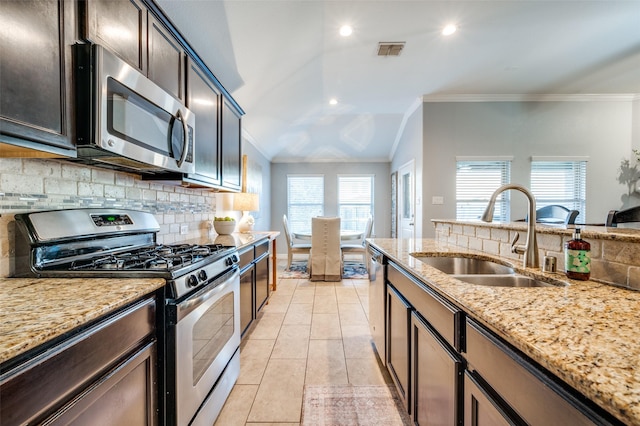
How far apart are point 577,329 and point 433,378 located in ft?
2.05

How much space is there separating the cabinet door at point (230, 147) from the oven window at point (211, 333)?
1331mm

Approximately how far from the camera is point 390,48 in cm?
298

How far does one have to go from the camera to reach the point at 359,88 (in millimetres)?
4000

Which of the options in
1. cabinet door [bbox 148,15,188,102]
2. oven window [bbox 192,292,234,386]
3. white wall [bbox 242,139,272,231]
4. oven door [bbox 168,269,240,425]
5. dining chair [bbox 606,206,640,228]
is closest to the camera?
oven door [bbox 168,269,240,425]

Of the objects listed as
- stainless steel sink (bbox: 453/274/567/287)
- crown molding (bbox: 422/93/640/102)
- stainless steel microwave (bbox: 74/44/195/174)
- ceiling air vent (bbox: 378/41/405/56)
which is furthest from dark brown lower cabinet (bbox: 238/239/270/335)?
crown molding (bbox: 422/93/640/102)

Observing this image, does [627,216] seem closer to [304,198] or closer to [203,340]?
[203,340]

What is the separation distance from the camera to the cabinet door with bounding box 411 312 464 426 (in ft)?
3.05

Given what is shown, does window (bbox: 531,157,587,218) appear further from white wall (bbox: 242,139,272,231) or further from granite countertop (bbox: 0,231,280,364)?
granite countertop (bbox: 0,231,280,364)

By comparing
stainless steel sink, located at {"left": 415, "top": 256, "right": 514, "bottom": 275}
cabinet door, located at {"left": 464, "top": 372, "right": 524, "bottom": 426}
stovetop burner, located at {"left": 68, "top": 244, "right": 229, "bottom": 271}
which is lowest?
cabinet door, located at {"left": 464, "top": 372, "right": 524, "bottom": 426}

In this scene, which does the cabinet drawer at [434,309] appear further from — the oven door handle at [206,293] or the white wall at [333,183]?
the white wall at [333,183]

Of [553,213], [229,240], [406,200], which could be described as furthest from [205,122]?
[553,213]

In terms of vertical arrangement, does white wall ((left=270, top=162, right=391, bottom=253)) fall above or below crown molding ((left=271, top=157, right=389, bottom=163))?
below

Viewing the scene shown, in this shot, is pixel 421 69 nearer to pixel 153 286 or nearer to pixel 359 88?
pixel 359 88

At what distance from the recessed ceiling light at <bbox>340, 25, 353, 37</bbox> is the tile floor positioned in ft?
9.64
